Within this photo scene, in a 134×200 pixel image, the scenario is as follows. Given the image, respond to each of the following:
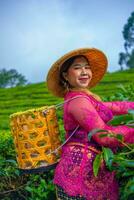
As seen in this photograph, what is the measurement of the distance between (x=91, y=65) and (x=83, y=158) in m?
0.56

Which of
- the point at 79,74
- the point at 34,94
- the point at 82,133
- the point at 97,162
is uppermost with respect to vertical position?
the point at 34,94

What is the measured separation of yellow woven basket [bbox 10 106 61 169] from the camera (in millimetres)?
2592

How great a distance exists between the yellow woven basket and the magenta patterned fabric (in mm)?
105

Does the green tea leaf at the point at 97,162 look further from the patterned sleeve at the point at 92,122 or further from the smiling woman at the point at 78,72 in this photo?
the smiling woman at the point at 78,72

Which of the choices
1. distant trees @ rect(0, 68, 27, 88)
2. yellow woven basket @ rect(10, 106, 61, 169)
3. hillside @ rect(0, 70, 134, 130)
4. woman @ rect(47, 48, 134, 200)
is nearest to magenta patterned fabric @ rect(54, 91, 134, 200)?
woman @ rect(47, 48, 134, 200)

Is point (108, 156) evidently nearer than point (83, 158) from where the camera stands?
Yes

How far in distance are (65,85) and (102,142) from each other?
1.51 ft

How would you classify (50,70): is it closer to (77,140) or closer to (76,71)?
(76,71)

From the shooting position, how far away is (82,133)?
2479mm

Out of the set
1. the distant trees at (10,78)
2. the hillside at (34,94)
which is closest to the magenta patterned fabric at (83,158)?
the hillside at (34,94)

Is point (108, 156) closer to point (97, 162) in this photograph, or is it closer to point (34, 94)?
point (97, 162)

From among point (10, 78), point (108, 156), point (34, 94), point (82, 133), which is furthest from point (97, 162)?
point (10, 78)

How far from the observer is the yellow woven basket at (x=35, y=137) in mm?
2592

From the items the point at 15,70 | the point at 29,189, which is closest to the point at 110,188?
the point at 29,189
